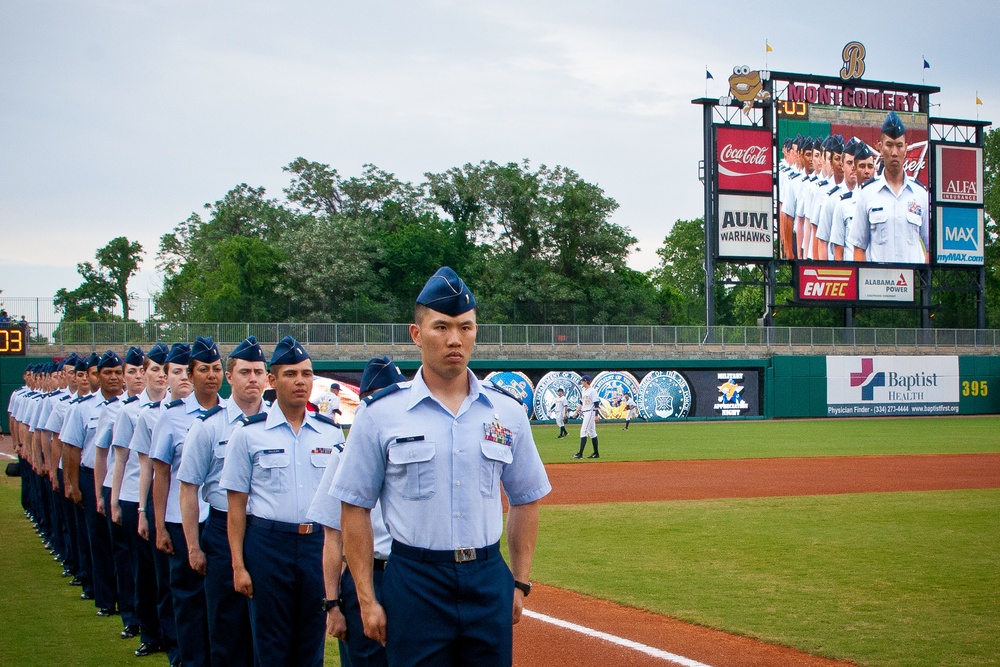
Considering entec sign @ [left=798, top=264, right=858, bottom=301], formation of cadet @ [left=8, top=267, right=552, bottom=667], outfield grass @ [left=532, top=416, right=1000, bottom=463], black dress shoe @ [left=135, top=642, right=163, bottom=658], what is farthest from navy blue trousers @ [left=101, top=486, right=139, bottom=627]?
entec sign @ [left=798, top=264, right=858, bottom=301]

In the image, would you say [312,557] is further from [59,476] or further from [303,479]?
[59,476]

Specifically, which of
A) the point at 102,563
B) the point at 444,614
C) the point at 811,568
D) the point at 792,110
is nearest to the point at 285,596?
the point at 444,614

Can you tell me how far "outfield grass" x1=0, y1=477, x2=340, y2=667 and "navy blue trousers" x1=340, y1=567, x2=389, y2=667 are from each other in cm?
322

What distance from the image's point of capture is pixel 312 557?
221 inches

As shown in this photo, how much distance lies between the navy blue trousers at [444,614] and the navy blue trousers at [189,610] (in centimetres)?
333

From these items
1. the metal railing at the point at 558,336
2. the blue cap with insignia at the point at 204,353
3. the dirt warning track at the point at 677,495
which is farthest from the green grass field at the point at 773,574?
the metal railing at the point at 558,336

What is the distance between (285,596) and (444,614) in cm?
196

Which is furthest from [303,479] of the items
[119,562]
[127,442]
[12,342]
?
[12,342]

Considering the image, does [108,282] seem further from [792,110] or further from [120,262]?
[792,110]

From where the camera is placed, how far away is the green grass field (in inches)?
329

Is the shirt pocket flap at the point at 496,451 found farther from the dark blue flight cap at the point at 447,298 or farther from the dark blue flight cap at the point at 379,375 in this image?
the dark blue flight cap at the point at 379,375

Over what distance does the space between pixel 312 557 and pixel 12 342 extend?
66.0ft

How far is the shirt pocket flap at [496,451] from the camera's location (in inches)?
158

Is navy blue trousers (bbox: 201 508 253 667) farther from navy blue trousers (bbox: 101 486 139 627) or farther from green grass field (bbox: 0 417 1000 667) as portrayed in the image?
navy blue trousers (bbox: 101 486 139 627)
